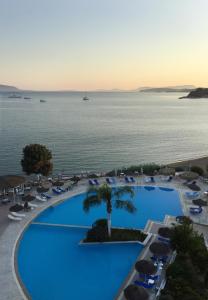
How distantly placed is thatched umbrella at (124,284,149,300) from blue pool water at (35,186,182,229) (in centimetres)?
801

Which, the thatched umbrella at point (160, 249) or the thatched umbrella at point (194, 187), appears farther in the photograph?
the thatched umbrella at point (194, 187)

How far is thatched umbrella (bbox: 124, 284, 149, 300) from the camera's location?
12845 mm

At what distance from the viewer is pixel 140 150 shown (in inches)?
2207

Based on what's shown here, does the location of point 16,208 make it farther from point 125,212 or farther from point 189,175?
point 189,175

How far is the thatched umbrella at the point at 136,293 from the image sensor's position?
12845 mm

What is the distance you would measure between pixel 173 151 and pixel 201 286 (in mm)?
43863

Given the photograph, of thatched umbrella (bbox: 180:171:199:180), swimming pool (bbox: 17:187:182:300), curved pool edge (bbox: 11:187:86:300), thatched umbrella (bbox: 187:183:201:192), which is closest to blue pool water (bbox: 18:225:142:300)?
swimming pool (bbox: 17:187:182:300)

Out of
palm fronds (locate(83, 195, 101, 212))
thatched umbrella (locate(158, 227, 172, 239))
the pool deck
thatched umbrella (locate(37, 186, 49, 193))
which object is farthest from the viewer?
thatched umbrella (locate(37, 186, 49, 193))

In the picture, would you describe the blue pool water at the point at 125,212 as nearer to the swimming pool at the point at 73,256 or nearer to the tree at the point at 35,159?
the swimming pool at the point at 73,256

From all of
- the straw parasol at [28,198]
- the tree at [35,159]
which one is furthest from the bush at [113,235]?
the tree at [35,159]

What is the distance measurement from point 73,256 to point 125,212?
7198 millimetres

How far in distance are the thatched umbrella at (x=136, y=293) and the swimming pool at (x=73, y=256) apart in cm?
130

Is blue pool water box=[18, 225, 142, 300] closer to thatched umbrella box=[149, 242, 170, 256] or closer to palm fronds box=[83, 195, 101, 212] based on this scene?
thatched umbrella box=[149, 242, 170, 256]

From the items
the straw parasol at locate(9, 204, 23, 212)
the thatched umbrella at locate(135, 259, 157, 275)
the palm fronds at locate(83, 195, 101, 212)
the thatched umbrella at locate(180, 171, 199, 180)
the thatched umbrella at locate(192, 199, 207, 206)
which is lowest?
the straw parasol at locate(9, 204, 23, 212)
